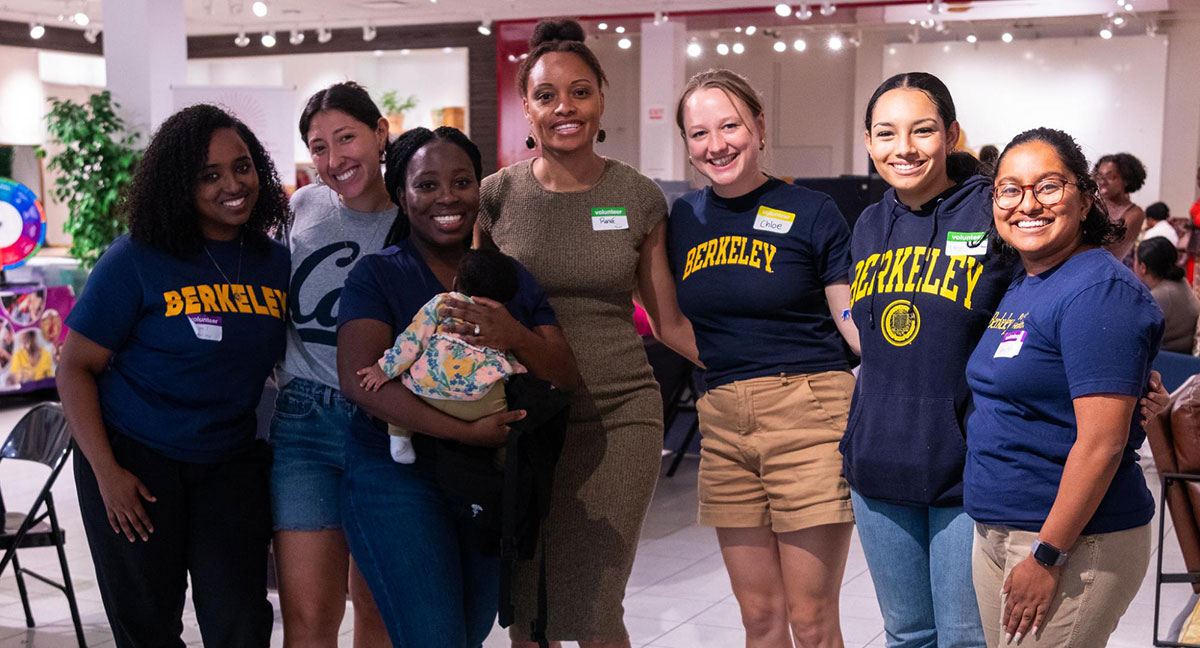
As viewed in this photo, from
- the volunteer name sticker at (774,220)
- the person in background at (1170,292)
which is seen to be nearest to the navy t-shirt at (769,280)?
the volunteer name sticker at (774,220)

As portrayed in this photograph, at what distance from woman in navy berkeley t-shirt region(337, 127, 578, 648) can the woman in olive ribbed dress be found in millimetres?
153

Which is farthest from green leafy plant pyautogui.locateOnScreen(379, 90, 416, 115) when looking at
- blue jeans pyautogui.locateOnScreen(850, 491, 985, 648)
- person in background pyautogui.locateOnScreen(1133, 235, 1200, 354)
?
blue jeans pyautogui.locateOnScreen(850, 491, 985, 648)

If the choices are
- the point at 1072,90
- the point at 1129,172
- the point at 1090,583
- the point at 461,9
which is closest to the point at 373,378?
the point at 1090,583

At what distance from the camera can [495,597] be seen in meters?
2.46

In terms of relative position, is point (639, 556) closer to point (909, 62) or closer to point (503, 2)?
point (503, 2)

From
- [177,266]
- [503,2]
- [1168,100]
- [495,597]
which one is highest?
[503,2]

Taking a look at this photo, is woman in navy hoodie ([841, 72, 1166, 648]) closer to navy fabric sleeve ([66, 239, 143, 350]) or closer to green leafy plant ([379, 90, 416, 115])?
navy fabric sleeve ([66, 239, 143, 350])

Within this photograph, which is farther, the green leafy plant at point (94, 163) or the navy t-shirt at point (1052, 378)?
the green leafy plant at point (94, 163)

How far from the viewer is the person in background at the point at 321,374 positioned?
2.59 m

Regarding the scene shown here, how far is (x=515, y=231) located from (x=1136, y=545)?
139 cm

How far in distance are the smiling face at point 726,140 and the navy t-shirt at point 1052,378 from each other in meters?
0.73

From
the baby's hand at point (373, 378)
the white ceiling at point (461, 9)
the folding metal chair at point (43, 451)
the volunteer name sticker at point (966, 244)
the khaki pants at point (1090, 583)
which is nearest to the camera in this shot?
the khaki pants at point (1090, 583)

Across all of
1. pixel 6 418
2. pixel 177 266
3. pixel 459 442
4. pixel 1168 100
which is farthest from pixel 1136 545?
pixel 1168 100

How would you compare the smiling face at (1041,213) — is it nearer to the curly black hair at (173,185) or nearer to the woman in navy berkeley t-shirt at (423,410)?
the woman in navy berkeley t-shirt at (423,410)
